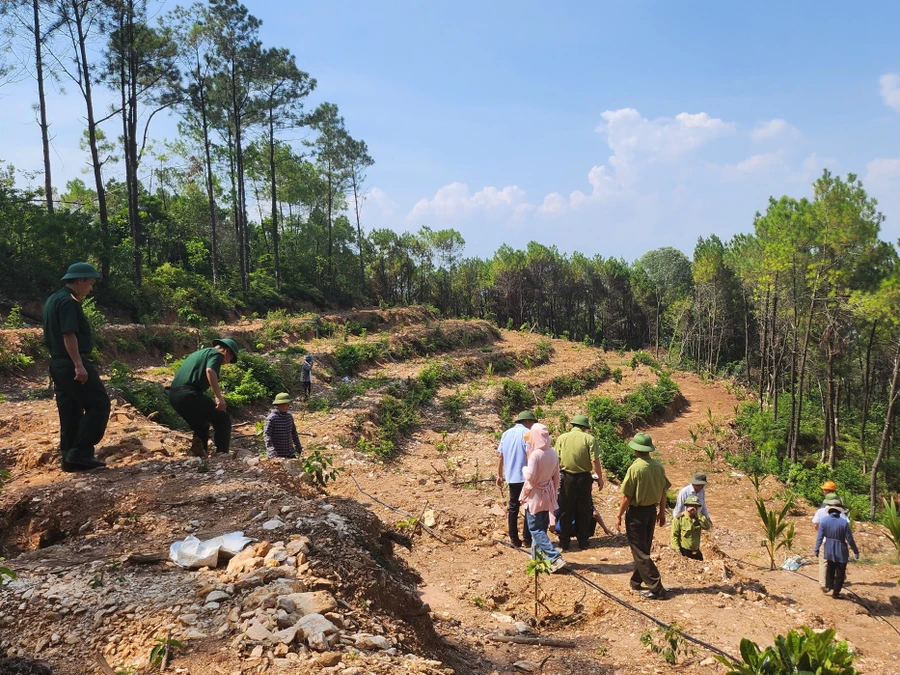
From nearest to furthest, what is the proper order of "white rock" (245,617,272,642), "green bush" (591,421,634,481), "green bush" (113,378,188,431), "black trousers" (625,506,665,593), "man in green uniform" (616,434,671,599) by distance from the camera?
"white rock" (245,617,272,642)
"black trousers" (625,506,665,593)
"man in green uniform" (616,434,671,599)
"green bush" (113,378,188,431)
"green bush" (591,421,634,481)

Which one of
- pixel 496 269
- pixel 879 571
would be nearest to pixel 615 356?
pixel 496 269

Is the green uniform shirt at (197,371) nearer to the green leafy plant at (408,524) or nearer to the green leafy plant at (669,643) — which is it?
the green leafy plant at (408,524)

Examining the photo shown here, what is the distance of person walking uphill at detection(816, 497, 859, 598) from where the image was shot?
6473mm

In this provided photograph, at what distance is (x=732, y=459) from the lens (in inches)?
666

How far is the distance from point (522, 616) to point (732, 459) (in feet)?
48.2

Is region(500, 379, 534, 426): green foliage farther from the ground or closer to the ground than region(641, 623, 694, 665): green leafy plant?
farther from the ground

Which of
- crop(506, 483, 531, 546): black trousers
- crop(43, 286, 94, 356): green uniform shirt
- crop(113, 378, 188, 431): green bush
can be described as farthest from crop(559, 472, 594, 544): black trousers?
crop(113, 378, 188, 431): green bush

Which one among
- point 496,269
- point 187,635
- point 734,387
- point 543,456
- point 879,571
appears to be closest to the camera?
point 187,635

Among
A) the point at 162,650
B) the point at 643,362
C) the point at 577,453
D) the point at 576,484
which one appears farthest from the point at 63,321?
the point at 643,362

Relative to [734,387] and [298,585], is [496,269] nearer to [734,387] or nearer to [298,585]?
[734,387]

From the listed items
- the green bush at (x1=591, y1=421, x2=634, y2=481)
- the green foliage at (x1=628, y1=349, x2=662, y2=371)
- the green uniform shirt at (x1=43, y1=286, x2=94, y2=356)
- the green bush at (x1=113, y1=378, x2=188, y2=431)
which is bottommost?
the green bush at (x1=591, y1=421, x2=634, y2=481)

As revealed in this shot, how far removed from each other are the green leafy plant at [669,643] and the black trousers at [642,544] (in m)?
0.68

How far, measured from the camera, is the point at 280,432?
6391mm

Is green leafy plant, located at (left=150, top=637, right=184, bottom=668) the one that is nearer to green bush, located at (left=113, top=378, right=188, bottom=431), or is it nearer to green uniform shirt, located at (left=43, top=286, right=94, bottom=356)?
green uniform shirt, located at (left=43, top=286, right=94, bottom=356)
